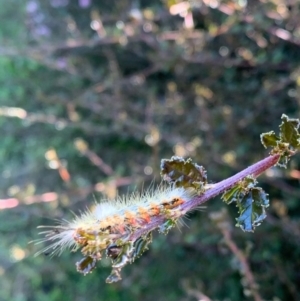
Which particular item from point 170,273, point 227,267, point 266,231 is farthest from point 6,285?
point 266,231

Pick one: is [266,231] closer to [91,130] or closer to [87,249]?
[91,130]

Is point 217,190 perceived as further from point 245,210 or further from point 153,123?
point 153,123

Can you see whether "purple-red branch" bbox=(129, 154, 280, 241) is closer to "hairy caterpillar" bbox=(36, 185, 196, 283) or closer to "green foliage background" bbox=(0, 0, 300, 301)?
"hairy caterpillar" bbox=(36, 185, 196, 283)

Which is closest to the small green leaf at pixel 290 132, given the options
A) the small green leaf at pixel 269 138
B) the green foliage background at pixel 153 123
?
→ the small green leaf at pixel 269 138

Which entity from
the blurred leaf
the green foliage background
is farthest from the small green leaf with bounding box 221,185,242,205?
the green foliage background

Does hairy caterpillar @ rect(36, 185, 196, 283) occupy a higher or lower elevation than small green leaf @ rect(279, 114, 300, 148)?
lower

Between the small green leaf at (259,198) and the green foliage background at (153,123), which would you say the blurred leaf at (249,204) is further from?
the green foliage background at (153,123)

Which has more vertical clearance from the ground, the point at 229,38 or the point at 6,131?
the point at 229,38
